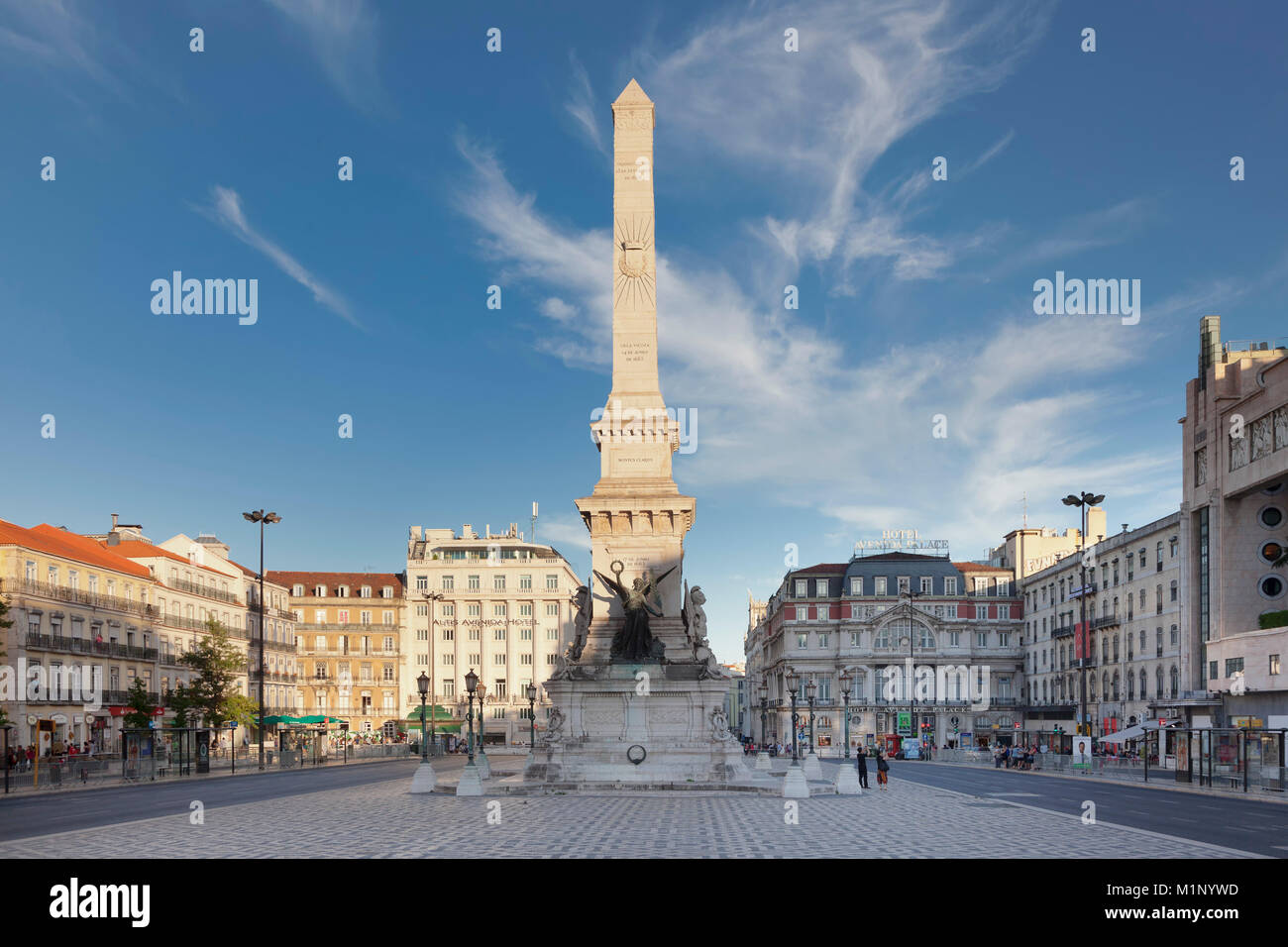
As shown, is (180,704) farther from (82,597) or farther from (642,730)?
(642,730)

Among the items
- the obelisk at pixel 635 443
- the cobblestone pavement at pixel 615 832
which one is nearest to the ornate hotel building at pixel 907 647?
the obelisk at pixel 635 443

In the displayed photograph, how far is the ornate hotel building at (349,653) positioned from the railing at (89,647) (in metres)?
30.9

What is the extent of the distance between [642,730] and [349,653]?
77.5m

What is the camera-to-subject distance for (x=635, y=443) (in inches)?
1531

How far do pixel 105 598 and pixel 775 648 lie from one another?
244 feet

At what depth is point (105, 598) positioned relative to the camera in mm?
68438

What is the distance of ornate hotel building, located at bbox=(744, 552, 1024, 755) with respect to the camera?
10538 centimetres

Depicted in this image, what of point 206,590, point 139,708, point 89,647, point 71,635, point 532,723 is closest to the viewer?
point 139,708

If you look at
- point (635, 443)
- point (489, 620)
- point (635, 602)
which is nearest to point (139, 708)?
point (635, 443)

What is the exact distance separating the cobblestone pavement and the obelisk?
768 cm

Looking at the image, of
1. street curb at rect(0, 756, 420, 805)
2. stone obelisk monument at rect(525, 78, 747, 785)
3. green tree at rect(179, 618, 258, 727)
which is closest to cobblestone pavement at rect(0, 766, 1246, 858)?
stone obelisk monument at rect(525, 78, 747, 785)

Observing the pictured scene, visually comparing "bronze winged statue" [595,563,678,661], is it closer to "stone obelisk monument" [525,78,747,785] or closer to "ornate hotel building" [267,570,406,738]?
"stone obelisk monument" [525,78,747,785]

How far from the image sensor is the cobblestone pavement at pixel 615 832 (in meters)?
18.9

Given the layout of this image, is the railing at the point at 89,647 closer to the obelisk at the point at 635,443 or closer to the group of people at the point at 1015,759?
the obelisk at the point at 635,443
